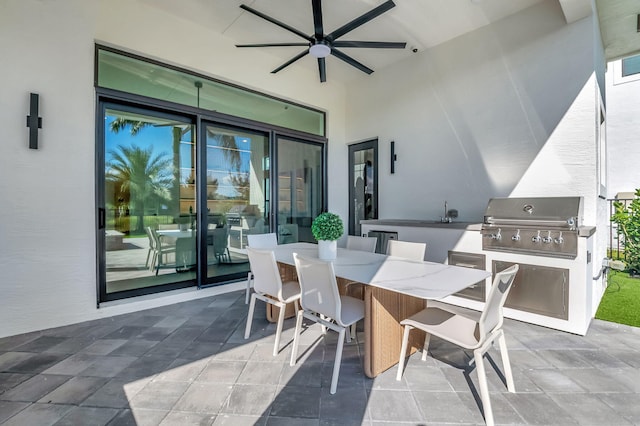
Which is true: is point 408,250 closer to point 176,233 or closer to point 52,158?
point 176,233

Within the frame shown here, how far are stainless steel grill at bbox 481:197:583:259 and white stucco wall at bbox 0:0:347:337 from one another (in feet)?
13.3

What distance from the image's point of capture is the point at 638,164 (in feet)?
19.2

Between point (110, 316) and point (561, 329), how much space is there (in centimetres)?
453

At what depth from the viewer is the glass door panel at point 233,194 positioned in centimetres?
400

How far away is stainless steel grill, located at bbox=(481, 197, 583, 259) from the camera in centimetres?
264

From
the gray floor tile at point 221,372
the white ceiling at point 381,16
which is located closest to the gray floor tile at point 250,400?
the gray floor tile at point 221,372

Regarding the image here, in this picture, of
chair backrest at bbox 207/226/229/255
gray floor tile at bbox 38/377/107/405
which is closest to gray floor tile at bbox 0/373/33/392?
gray floor tile at bbox 38/377/107/405

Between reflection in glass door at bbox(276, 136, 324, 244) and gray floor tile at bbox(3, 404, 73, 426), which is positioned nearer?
gray floor tile at bbox(3, 404, 73, 426)

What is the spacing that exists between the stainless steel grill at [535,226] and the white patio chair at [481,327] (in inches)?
55.7

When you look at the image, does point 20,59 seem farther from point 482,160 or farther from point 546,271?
point 546,271

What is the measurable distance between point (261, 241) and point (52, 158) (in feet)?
7.22

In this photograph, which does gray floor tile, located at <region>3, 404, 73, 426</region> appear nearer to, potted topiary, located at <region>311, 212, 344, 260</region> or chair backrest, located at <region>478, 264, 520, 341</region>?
potted topiary, located at <region>311, 212, 344, 260</region>

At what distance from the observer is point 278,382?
1.94 metres

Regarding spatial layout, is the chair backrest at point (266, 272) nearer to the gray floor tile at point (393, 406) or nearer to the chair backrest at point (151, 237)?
the gray floor tile at point (393, 406)
